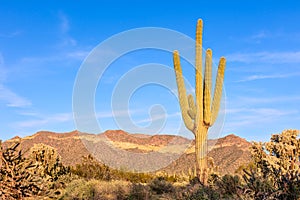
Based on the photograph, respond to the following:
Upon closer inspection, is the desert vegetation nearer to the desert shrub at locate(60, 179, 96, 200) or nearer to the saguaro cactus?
the desert shrub at locate(60, 179, 96, 200)

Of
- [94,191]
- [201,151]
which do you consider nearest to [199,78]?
[201,151]

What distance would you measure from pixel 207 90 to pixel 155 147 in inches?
862

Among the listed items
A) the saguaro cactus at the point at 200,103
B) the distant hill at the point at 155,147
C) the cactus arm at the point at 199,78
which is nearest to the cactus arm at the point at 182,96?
the saguaro cactus at the point at 200,103

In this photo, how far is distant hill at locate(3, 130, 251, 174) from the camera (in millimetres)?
35719

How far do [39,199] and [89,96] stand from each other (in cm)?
1876

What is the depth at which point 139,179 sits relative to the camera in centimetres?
2295

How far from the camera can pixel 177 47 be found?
22.1 meters

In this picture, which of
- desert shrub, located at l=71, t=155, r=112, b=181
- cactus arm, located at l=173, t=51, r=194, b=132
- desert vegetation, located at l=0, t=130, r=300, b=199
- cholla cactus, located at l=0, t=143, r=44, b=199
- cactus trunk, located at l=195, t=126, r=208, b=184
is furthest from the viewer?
desert shrub, located at l=71, t=155, r=112, b=181

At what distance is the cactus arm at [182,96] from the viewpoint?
2016 cm

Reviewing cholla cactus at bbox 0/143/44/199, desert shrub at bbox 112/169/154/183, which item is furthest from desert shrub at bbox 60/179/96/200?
cholla cactus at bbox 0/143/44/199

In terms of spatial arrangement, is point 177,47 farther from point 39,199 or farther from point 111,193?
point 39,199

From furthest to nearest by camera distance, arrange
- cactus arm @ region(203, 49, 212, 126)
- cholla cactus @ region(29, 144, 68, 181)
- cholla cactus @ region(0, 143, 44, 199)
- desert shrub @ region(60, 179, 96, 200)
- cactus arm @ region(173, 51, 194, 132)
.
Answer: cactus arm @ region(173, 51, 194, 132)
cactus arm @ region(203, 49, 212, 126)
cholla cactus @ region(29, 144, 68, 181)
desert shrub @ region(60, 179, 96, 200)
cholla cactus @ region(0, 143, 44, 199)

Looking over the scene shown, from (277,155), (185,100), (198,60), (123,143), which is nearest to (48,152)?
(185,100)

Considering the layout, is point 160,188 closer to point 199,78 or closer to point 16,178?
point 199,78
